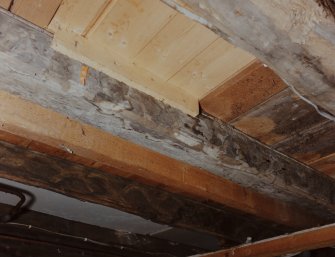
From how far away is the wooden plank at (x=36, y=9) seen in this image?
98 centimetres

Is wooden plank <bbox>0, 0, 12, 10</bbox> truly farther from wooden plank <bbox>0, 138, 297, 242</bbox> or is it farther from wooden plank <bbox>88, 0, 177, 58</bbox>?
wooden plank <bbox>0, 138, 297, 242</bbox>

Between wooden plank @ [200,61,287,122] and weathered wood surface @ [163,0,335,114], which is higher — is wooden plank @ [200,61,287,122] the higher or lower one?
the higher one

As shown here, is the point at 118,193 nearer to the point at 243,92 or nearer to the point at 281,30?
the point at 243,92

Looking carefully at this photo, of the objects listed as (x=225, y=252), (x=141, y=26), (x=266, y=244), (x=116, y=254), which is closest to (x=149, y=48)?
(x=141, y=26)

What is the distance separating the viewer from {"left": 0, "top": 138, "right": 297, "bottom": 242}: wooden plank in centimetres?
143

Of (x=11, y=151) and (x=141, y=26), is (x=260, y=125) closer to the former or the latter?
(x=141, y=26)

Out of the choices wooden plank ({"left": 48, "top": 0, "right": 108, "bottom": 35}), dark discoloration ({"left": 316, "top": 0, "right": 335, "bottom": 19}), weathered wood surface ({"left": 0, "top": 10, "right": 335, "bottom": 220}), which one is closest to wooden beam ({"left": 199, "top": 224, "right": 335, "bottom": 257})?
weathered wood surface ({"left": 0, "top": 10, "right": 335, "bottom": 220})

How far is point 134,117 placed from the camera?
119 centimetres

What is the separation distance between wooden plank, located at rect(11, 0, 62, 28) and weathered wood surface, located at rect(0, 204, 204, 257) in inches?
67.5

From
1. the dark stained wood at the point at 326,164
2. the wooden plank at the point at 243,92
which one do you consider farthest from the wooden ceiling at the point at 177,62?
the dark stained wood at the point at 326,164

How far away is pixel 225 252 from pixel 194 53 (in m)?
1.69

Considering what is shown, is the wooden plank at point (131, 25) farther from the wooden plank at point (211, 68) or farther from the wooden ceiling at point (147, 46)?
the wooden plank at point (211, 68)

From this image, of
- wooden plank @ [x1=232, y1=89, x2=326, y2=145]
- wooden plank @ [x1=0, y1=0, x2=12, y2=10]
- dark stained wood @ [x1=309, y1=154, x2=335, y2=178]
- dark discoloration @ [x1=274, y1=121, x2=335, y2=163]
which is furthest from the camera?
dark stained wood @ [x1=309, y1=154, x2=335, y2=178]

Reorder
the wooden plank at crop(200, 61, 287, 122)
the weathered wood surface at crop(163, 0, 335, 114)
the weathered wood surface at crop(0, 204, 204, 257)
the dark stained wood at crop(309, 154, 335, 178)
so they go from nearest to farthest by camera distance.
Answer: the weathered wood surface at crop(163, 0, 335, 114) → the wooden plank at crop(200, 61, 287, 122) → the dark stained wood at crop(309, 154, 335, 178) → the weathered wood surface at crop(0, 204, 204, 257)
